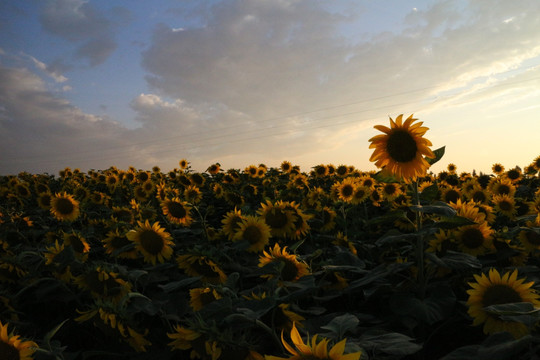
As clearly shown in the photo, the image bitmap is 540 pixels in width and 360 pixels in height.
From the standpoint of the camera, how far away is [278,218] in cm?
429

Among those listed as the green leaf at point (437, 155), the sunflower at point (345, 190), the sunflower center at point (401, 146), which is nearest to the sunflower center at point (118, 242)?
the sunflower center at point (401, 146)

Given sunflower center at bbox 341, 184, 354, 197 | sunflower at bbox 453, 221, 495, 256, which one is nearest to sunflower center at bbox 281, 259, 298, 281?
sunflower at bbox 453, 221, 495, 256

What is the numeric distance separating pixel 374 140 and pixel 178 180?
7113mm

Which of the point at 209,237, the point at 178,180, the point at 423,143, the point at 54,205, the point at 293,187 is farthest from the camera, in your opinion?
the point at 178,180

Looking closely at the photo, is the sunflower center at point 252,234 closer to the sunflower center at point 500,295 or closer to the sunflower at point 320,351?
the sunflower center at point 500,295

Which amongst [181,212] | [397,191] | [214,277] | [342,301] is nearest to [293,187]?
[397,191]

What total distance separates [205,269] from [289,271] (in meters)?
0.75

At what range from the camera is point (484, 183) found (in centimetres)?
841

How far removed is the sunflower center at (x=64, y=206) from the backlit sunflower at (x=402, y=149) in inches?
203

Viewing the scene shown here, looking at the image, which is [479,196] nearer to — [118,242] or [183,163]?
[118,242]

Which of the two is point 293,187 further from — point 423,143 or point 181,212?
point 423,143

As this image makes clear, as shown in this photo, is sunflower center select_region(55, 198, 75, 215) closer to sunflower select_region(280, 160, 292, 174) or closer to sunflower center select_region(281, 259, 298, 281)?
sunflower center select_region(281, 259, 298, 281)

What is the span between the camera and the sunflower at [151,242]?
12.1 feet

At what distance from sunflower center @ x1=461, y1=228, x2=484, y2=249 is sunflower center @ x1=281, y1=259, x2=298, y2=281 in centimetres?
169
